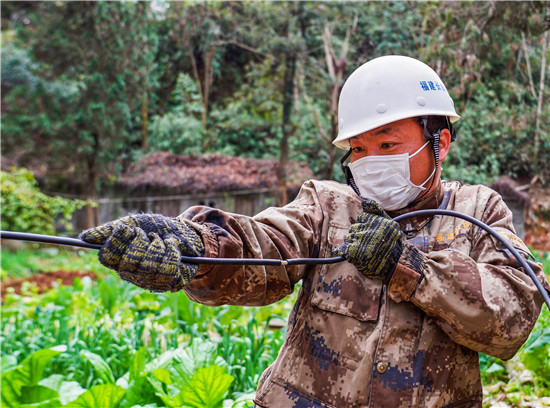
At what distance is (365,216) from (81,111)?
10.6m

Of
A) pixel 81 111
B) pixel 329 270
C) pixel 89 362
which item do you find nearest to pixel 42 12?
pixel 81 111

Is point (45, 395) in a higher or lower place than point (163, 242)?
lower

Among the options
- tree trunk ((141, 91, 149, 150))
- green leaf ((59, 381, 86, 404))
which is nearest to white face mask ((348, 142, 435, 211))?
green leaf ((59, 381, 86, 404))

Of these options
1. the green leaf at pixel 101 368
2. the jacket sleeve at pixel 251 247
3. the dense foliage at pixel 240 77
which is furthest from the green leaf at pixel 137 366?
the dense foliage at pixel 240 77

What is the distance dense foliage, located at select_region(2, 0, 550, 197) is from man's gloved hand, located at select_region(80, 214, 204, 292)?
5.12m

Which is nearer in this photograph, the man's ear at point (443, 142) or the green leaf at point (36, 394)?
the man's ear at point (443, 142)

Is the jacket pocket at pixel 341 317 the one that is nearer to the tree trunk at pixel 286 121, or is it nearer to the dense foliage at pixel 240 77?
the dense foliage at pixel 240 77

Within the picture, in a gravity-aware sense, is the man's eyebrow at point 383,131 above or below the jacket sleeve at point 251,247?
above

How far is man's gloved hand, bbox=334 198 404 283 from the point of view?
1.47 m

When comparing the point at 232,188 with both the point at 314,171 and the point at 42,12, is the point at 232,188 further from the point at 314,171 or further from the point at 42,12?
the point at 42,12

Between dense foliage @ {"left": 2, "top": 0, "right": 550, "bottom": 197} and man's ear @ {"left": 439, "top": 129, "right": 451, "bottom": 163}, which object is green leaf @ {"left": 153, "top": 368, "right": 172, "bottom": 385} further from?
dense foliage @ {"left": 2, "top": 0, "right": 550, "bottom": 197}

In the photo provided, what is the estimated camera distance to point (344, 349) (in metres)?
1.57

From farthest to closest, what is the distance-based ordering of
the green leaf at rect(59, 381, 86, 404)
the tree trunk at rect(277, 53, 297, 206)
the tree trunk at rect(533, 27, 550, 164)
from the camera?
the tree trunk at rect(277, 53, 297, 206) → the tree trunk at rect(533, 27, 550, 164) → the green leaf at rect(59, 381, 86, 404)

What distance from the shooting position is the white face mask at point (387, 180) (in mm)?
1677
